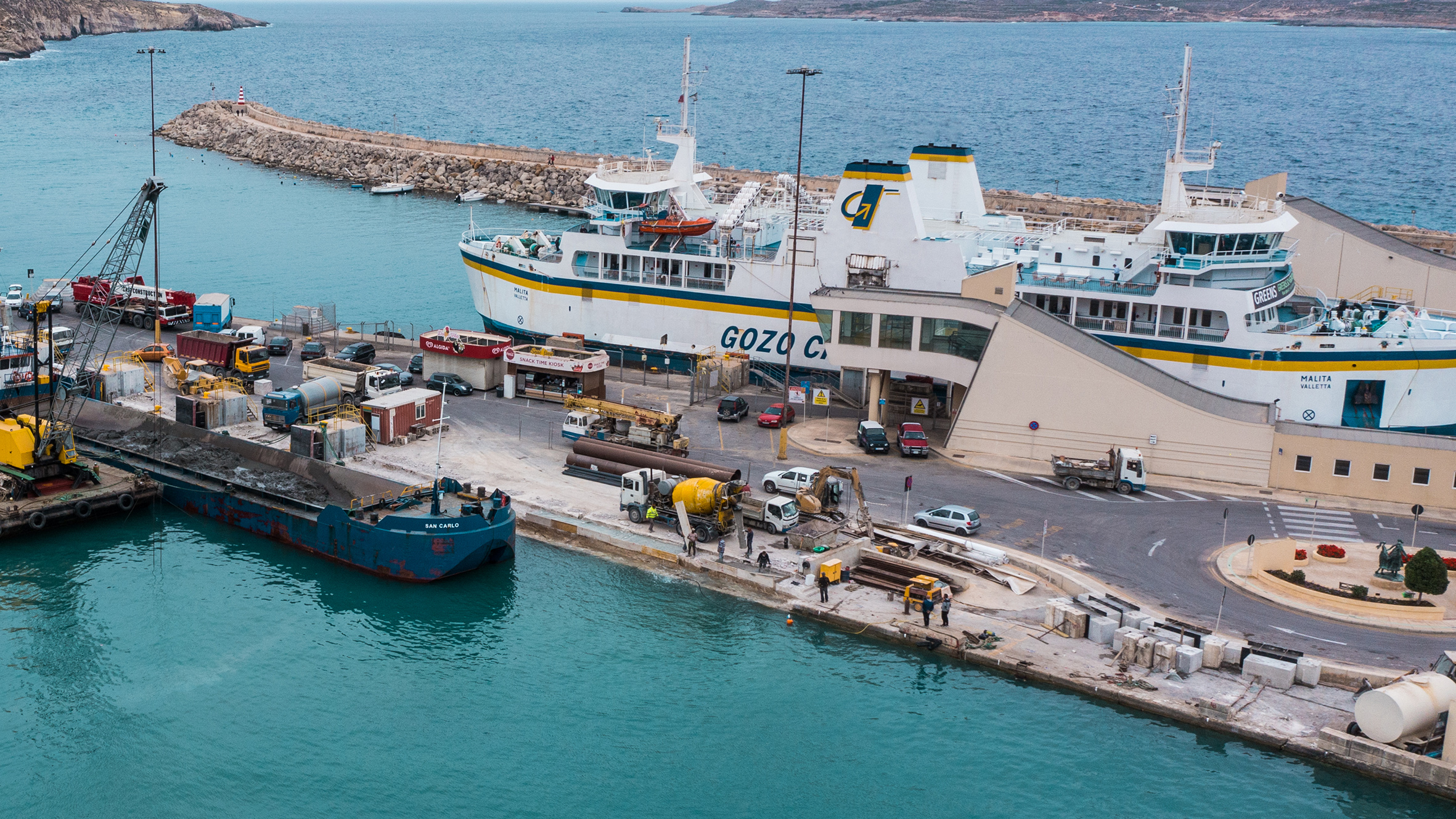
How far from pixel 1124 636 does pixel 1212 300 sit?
26.4 meters

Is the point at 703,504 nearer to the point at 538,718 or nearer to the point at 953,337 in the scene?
the point at 538,718

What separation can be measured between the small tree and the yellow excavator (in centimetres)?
1829

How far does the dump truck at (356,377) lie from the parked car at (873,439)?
76.5ft

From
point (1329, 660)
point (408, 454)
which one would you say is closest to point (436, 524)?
point (408, 454)

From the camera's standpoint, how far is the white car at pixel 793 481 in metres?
52.6

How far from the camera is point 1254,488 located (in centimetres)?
5391

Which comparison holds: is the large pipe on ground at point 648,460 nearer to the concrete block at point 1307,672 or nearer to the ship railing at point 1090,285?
the ship railing at point 1090,285

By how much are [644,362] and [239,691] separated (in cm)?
3474

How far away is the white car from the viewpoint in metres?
52.6

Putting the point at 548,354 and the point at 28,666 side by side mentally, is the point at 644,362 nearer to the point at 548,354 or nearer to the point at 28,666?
the point at 548,354

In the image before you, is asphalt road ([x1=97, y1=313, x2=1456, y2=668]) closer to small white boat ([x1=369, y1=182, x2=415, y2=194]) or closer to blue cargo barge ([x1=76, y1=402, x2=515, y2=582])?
blue cargo barge ([x1=76, y1=402, x2=515, y2=582])

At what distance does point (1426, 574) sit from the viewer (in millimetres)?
41875

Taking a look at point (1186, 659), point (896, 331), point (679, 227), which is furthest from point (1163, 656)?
point (679, 227)

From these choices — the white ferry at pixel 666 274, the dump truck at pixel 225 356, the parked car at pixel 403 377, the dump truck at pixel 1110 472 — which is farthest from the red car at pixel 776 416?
the dump truck at pixel 225 356
